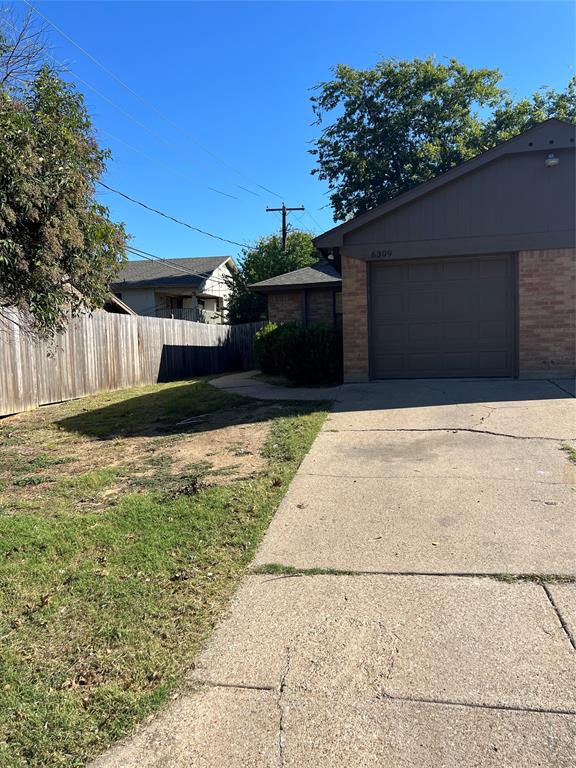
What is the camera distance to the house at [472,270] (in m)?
10.5

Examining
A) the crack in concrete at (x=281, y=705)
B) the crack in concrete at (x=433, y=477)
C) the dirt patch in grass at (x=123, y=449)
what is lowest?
the crack in concrete at (x=281, y=705)

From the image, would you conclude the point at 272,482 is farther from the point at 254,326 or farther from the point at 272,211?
the point at 272,211

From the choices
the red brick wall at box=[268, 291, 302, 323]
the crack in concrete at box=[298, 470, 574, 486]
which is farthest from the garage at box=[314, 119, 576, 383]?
the red brick wall at box=[268, 291, 302, 323]

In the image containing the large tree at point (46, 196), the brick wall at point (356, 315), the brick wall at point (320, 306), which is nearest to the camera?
the large tree at point (46, 196)

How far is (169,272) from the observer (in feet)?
118

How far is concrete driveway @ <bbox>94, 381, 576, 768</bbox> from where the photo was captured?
2277 mm

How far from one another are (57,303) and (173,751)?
4.74m

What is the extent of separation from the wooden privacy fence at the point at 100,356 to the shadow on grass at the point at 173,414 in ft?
3.87

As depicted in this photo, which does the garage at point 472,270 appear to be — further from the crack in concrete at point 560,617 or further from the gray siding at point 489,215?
the crack in concrete at point 560,617

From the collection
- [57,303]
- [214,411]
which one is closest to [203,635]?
[57,303]

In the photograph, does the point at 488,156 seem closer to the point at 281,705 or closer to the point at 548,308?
the point at 548,308

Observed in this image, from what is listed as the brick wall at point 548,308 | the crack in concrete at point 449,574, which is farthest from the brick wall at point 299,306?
the crack in concrete at point 449,574

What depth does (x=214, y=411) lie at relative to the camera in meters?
9.93

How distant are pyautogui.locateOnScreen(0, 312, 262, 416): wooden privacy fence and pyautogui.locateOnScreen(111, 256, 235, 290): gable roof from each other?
444 inches
